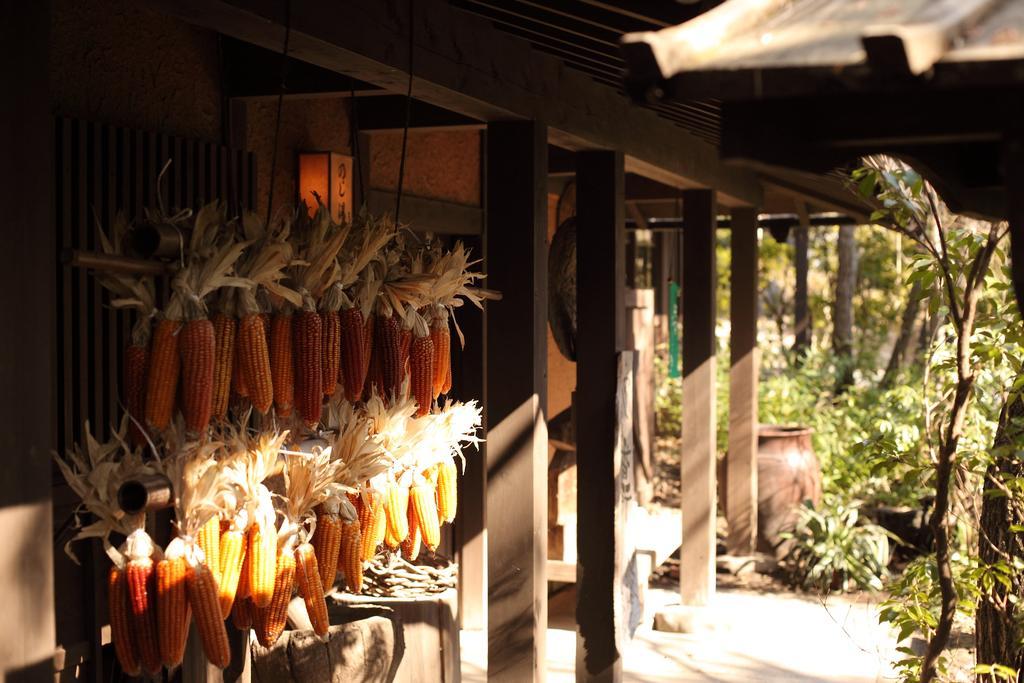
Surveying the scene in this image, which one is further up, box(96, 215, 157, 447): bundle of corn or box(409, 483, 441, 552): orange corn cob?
box(96, 215, 157, 447): bundle of corn

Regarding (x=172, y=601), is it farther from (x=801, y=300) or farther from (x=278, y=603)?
(x=801, y=300)

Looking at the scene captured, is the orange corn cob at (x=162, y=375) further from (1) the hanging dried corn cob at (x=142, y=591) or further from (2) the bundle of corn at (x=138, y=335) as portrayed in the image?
(1) the hanging dried corn cob at (x=142, y=591)

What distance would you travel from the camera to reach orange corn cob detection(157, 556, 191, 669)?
2533 mm

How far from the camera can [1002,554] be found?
14.1 ft

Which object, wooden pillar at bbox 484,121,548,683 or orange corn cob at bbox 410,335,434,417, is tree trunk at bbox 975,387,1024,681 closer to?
wooden pillar at bbox 484,121,548,683

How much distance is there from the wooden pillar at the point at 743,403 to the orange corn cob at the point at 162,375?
296 inches

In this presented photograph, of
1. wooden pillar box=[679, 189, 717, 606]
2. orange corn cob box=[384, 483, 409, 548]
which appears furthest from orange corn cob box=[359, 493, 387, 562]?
wooden pillar box=[679, 189, 717, 606]

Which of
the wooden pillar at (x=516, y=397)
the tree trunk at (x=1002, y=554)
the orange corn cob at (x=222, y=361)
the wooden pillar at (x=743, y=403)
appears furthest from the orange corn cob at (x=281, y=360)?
the wooden pillar at (x=743, y=403)

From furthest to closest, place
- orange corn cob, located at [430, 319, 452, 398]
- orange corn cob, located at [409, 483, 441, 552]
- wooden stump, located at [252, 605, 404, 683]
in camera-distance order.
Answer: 1. wooden stump, located at [252, 605, 404, 683]
2. orange corn cob, located at [430, 319, 452, 398]
3. orange corn cob, located at [409, 483, 441, 552]

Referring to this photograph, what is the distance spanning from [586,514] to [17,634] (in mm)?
3828

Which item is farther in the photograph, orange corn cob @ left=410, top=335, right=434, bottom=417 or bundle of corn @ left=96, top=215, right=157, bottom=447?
orange corn cob @ left=410, top=335, right=434, bottom=417

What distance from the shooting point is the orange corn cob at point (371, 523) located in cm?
319

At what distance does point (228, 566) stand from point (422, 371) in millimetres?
944

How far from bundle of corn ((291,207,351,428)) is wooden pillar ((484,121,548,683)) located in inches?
58.2
